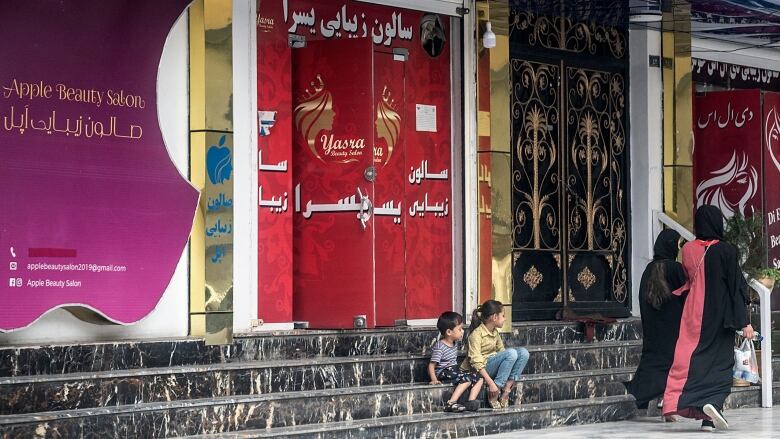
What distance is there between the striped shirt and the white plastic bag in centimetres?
281

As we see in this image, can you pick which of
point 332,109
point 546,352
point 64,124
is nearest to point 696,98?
point 546,352

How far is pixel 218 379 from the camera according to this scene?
866 centimetres

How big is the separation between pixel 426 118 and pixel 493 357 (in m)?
2.23

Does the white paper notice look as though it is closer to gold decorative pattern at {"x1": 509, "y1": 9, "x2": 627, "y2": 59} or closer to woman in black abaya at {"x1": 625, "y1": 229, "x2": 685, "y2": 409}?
gold decorative pattern at {"x1": 509, "y1": 9, "x2": 627, "y2": 59}

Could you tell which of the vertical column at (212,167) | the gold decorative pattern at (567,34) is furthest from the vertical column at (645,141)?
the vertical column at (212,167)

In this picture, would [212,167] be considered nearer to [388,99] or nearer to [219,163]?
[219,163]

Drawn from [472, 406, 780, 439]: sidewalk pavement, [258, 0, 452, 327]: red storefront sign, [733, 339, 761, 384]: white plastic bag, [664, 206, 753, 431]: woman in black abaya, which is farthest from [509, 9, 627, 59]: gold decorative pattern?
[472, 406, 780, 439]: sidewalk pavement

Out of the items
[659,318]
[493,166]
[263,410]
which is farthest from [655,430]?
[263,410]

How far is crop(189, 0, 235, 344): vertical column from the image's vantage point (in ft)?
29.8

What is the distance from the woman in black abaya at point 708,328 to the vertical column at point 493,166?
185cm

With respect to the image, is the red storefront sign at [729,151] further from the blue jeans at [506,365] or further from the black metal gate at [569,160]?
the blue jeans at [506,365]

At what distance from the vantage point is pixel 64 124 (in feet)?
27.6

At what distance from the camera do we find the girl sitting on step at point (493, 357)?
9.45 metres

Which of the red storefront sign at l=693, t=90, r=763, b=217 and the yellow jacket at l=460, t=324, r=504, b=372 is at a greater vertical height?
the red storefront sign at l=693, t=90, r=763, b=217
